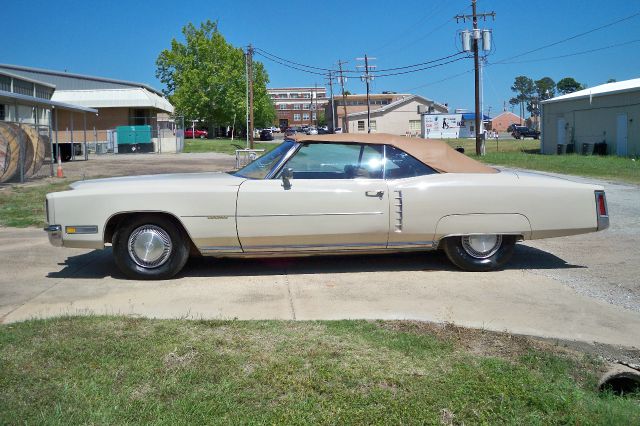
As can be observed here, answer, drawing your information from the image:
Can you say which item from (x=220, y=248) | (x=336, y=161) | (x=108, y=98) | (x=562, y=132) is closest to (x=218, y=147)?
(x=108, y=98)

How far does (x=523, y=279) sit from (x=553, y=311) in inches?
42.6

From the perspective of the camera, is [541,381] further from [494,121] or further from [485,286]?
[494,121]

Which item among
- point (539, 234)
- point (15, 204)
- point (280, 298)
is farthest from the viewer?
point (15, 204)

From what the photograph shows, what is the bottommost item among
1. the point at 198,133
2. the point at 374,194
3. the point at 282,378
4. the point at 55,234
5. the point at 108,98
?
the point at 282,378

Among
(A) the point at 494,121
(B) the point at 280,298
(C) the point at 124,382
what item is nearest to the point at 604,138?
(B) the point at 280,298

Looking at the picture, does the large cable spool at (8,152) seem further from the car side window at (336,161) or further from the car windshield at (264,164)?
the car side window at (336,161)

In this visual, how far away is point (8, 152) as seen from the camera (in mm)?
16688

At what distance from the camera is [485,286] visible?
5914 millimetres

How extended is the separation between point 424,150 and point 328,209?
4.03 feet

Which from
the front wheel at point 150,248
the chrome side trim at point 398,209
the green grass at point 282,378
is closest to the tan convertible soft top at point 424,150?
the chrome side trim at point 398,209

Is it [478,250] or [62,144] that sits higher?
[62,144]

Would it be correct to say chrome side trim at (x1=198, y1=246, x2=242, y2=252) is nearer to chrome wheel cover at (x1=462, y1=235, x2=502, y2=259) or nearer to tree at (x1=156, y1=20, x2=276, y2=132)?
chrome wheel cover at (x1=462, y1=235, x2=502, y2=259)

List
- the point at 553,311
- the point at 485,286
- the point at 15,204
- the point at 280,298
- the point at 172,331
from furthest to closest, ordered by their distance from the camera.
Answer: the point at 15,204
the point at 485,286
the point at 280,298
the point at 553,311
the point at 172,331

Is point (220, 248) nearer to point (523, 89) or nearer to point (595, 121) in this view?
point (595, 121)
